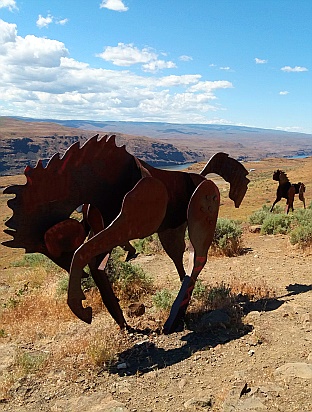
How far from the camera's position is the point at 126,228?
17.1 feet

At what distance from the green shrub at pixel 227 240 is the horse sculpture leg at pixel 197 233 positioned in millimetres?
4206

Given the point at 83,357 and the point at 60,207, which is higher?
the point at 60,207

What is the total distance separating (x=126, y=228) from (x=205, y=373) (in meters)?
1.99

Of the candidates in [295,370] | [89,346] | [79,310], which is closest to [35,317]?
[89,346]

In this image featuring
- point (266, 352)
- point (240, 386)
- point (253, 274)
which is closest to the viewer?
point (240, 386)

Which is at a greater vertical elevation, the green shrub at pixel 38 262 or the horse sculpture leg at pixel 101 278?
the horse sculpture leg at pixel 101 278

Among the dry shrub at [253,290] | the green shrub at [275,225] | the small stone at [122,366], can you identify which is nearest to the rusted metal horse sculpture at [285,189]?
the green shrub at [275,225]

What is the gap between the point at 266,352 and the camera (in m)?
5.04

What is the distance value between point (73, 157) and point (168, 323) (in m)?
2.75

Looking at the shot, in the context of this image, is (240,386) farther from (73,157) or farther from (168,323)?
(73,157)

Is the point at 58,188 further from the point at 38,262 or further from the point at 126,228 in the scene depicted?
the point at 38,262

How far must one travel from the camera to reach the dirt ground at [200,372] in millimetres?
4176

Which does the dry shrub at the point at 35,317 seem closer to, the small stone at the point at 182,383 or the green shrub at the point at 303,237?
Result: the small stone at the point at 182,383

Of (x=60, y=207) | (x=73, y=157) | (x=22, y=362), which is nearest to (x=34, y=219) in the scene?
(x=60, y=207)
